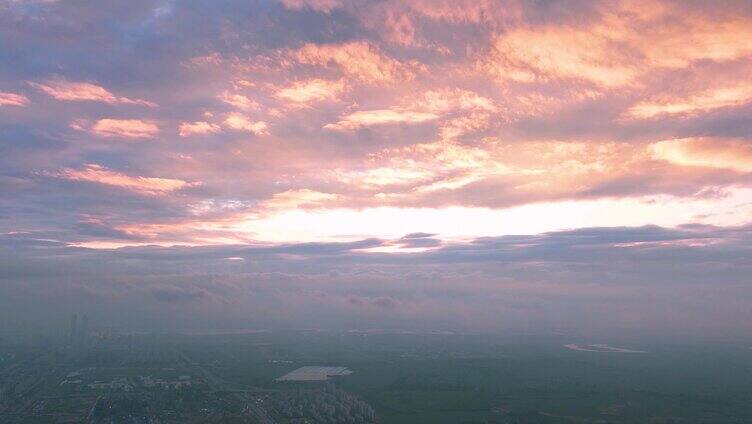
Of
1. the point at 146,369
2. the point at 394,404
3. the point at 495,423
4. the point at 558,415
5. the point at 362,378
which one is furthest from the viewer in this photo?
the point at 146,369

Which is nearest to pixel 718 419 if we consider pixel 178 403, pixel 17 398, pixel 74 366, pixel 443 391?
pixel 443 391

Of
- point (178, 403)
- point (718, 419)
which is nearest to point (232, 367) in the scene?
point (178, 403)

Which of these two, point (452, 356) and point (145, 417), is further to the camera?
point (452, 356)

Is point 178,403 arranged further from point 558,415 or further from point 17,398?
point 558,415

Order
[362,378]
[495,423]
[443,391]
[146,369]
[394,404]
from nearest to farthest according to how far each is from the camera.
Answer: [495,423] → [394,404] → [443,391] → [362,378] → [146,369]

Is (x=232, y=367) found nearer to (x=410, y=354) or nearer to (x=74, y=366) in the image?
(x=74, y=366)

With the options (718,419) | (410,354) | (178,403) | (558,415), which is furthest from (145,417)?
(410,354)

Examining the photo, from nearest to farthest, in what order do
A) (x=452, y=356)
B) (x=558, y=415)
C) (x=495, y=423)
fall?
(x=495, y=423), (x=558, y=415), (x=452, y=356)

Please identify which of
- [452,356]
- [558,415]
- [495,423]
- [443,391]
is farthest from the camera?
[452,356]

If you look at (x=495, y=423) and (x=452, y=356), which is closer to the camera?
(x=495, y=423)
